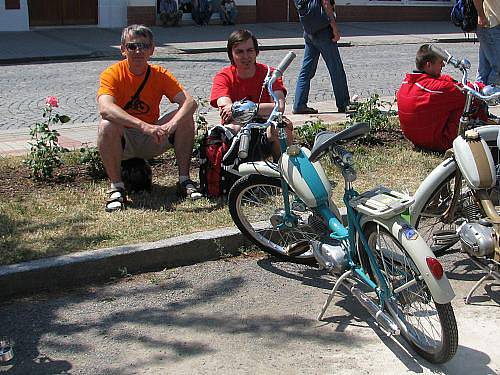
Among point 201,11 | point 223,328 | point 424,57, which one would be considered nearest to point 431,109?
point 424,57

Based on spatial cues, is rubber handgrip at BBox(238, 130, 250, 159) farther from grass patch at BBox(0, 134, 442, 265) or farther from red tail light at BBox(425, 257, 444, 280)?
red tail light at BBox(425, 257, 444, 280)

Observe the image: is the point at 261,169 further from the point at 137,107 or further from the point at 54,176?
the point at 54,176

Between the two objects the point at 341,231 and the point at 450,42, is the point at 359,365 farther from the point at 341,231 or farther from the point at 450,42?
the point at 450,42

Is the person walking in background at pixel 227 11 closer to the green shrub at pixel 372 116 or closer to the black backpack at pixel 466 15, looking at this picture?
the black backpack at pixel 466 15

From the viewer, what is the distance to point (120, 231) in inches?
207

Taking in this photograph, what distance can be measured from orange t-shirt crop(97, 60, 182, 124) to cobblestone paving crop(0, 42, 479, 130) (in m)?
3.26

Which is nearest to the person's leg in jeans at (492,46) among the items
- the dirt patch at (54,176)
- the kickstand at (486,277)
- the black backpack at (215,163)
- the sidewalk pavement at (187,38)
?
the dirt patch at (54,176)

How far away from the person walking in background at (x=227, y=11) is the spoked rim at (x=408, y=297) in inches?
771

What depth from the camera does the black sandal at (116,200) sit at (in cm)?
566

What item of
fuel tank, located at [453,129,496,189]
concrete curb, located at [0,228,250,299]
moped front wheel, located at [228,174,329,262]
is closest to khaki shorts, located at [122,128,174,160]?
concrete curb, located at [0,228,250,299]

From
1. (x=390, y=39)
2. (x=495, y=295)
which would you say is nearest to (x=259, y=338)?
(x=495, y=295)

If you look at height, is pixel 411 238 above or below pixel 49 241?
above

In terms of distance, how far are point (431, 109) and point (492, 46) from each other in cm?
186

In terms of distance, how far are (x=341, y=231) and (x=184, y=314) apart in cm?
96
